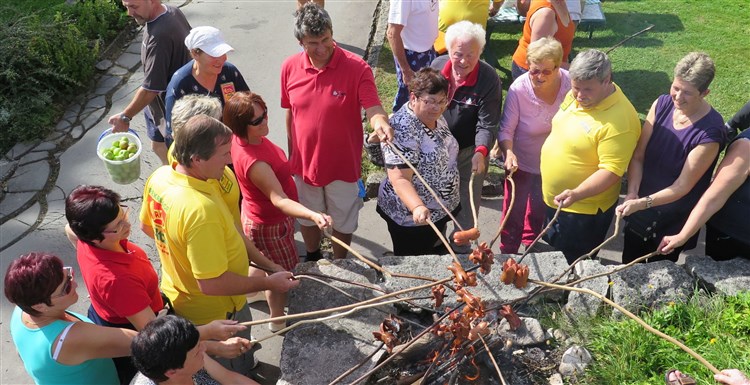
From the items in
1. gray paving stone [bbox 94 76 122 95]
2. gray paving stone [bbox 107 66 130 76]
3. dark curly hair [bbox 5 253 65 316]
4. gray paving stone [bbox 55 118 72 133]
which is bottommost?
gray paving stone [bbox 55 118 72 133]

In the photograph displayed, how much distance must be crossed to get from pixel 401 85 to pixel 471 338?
3097mm

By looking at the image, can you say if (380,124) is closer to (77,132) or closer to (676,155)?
(676,155)

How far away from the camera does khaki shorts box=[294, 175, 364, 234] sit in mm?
4387

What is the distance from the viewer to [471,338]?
3146mm

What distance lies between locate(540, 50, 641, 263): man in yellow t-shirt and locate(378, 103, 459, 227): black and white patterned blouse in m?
0.61

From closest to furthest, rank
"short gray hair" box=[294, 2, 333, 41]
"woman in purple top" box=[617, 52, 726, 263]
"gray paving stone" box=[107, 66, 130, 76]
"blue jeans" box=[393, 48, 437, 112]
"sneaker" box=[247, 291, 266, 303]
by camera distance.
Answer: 1. "woman in purple top" box=[617, 52, 726, 263]
2. "short gray hair" box=[294, 2, 333, 41]
3. "sneaker" box=[247, 291, 266, 303]
4. "blue jeans" box=[393, 48, 437, 112]
5. "gray paving stone" box=[107, 66, 130, 76]

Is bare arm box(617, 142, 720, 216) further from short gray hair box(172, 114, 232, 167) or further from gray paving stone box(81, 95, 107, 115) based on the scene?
gray paving stone box(81, 95, 107, 115)

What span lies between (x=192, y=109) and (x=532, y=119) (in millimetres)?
2189

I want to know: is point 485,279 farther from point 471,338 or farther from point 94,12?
point 94,12

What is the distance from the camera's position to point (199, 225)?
114 inches

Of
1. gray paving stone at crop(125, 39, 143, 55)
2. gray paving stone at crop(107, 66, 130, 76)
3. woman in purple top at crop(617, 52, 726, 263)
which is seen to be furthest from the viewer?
gray paving stone at crop(125, 39, 143, 55)

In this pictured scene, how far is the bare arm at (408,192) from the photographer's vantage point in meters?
3.54

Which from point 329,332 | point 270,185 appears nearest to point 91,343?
point 329,332

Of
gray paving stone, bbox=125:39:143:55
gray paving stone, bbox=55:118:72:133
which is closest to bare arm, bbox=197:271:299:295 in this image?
gray paving stone, bbox=55:118:72:133
